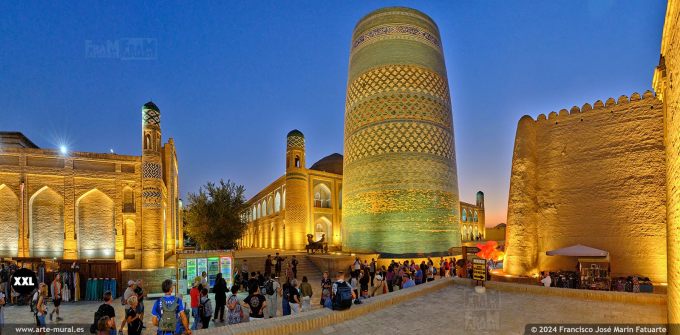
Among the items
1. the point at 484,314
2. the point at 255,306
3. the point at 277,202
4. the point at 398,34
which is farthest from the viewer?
the point at 277,202

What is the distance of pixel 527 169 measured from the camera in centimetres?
1253

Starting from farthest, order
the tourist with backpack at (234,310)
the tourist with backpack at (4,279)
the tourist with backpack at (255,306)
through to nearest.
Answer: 1. the tourist with backpack at (4,279)
2. the tourist with backpack at (255,306)
3. the tourist with backpack at (234,310)

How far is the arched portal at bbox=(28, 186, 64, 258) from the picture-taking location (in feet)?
52.2

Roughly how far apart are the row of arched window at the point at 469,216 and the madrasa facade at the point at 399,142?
2493 cm

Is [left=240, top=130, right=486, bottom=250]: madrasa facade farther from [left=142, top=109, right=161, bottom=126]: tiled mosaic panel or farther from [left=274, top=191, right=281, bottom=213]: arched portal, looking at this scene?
[left=142, top=109, right=161, bottom=126]: tiled mosaic panel

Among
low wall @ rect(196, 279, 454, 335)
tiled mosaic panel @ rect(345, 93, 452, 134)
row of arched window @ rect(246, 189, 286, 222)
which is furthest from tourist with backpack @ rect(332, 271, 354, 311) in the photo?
row of arched window @ rect(246, 189, 286, 222)

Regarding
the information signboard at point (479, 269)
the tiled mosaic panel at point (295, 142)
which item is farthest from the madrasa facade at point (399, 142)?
the information signboard at point (479, 269)

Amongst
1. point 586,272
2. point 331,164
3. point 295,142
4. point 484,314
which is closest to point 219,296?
point 484,314

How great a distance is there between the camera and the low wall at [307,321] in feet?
18.1

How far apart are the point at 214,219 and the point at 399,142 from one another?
11123mm

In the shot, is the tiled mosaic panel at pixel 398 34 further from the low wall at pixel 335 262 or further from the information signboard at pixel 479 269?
the information signboard at pixel 479 269

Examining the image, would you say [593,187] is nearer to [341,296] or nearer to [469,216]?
[341,296]

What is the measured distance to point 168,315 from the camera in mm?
4797

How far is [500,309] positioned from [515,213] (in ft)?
18.8
